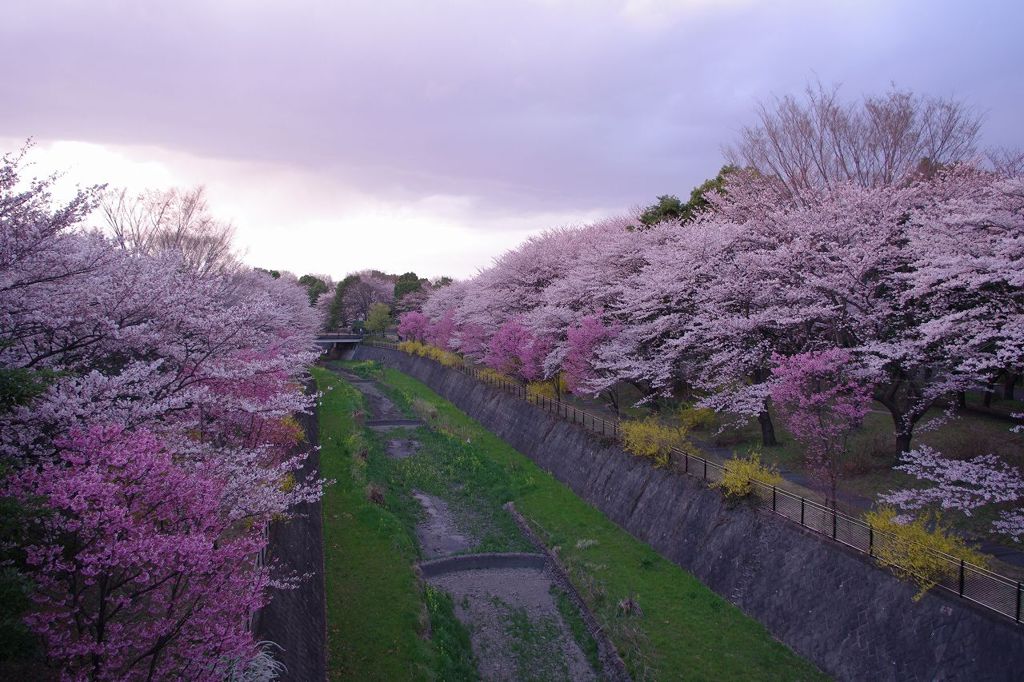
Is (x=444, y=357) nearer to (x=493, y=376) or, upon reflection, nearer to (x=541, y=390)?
(x=493, y=376)

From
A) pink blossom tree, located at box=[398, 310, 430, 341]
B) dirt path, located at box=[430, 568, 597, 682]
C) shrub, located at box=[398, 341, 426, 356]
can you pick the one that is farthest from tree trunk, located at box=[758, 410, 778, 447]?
pink blossom tree, located at box=[398, 310, 430, 341]

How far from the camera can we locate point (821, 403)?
15828mm

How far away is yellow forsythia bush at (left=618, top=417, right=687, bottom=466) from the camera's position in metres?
20.5

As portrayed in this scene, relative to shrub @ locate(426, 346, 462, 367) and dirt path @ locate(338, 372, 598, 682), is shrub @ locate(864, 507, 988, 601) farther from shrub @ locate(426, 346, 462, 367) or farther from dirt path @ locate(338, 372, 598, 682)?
shrub @ locate(426, 346, 462, 367)

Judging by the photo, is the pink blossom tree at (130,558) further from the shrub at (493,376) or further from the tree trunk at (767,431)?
the shrub at (493,376)

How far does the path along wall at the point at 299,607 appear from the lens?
11.0m

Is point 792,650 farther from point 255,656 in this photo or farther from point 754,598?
point 255,656

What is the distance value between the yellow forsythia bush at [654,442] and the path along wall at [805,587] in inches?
17.5

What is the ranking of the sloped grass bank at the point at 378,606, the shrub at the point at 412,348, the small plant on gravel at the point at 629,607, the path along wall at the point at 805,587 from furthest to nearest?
the shrub at the point at 412,348
the small plant on gravel at the point at 629,607
the sloped grass bank at the point at 378,606
the path along wall at the point at 805,587

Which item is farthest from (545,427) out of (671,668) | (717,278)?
(671,668)

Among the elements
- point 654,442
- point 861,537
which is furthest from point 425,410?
point 861,537

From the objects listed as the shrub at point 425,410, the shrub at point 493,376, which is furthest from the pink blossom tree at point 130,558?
the shrub at point 493,376

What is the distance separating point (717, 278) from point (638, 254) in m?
8.10

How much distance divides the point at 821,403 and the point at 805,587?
15.5 feet
